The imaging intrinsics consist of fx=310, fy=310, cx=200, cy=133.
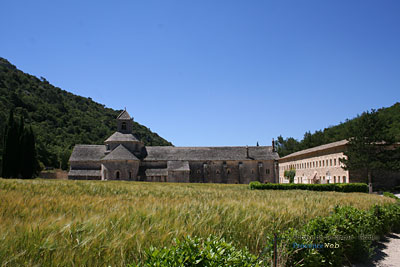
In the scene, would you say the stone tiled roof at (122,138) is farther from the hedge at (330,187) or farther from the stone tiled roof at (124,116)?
the hedge at (330,187)

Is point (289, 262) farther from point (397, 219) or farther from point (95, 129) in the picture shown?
point (95, 129)

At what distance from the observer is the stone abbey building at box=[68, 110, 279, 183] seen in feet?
179

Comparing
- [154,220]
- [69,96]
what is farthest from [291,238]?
[69,96]

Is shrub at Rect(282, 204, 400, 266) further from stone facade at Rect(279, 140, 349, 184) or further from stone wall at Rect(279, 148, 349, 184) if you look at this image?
stone wall at Rect(279, 148, 349, 184)

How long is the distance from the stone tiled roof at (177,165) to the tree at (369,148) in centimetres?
2560

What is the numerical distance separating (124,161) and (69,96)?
301ft

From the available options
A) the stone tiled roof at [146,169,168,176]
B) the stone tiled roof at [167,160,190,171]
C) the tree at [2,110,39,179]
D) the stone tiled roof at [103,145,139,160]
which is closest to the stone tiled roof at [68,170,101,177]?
the stone tiled roof at [103,145,139,160]

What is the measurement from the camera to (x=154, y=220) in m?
5.73

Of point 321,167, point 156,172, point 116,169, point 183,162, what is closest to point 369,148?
point 321,167

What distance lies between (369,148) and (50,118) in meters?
82.3

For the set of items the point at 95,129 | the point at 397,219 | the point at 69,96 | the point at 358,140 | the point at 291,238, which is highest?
the point at 69,96

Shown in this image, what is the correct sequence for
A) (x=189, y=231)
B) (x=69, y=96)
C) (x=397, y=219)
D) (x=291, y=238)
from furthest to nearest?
(x=69, y=96) < (x=397, y=219) < (x=291, y=238) < (x=189, y=231)

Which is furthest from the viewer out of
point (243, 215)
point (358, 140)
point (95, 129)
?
point (95, 129)

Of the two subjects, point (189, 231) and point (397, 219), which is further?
point (397, 219)
